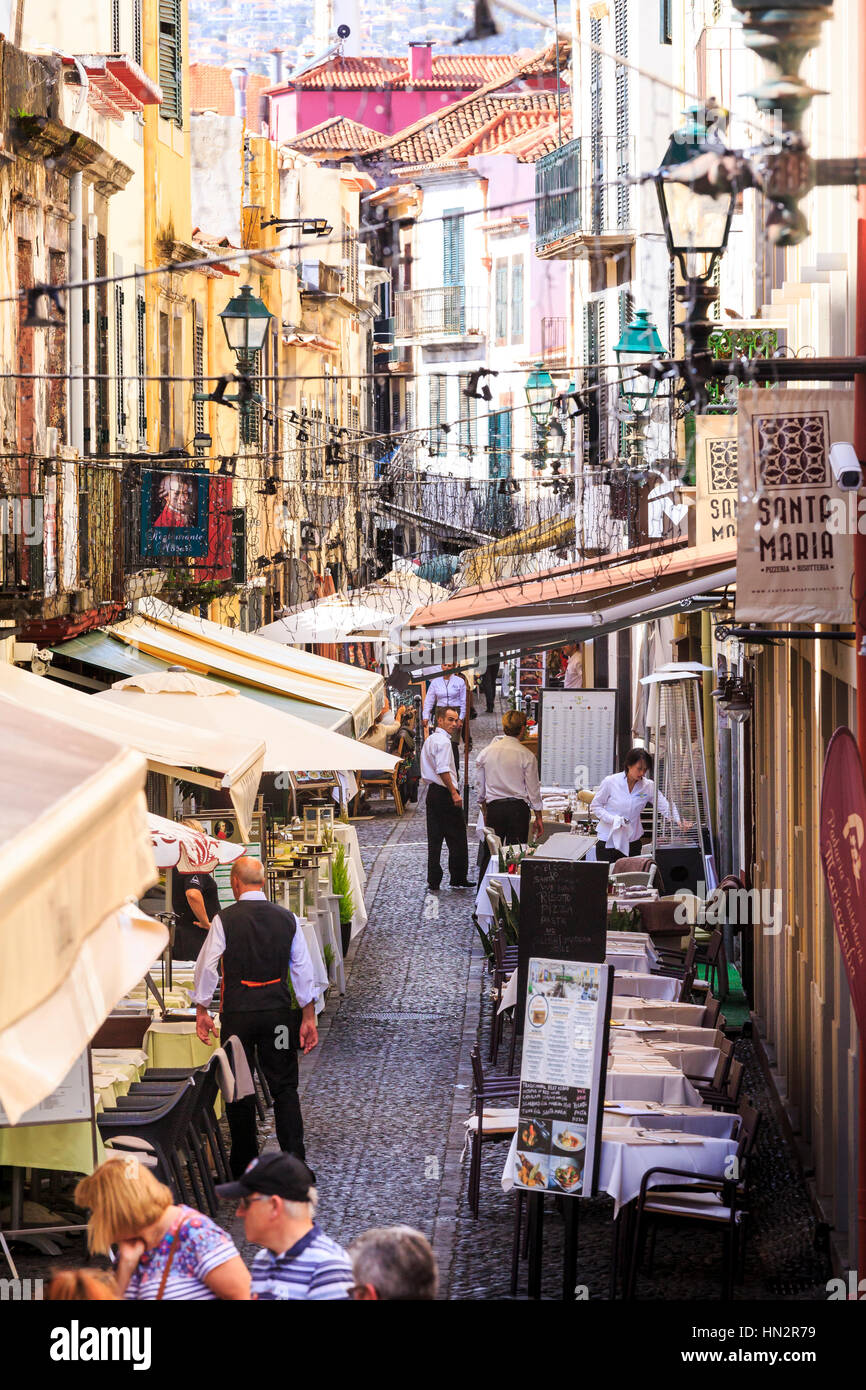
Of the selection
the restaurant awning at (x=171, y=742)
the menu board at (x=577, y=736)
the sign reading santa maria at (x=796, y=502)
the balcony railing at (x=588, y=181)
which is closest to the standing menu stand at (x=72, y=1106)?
the restaurant awning at (x=171, y=742)

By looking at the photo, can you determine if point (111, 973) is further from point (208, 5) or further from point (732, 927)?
point (732, 927)

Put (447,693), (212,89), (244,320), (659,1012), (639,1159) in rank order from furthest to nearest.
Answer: (212,89) < (447,693) < (244,320) < (659,1012) < (639,1159)

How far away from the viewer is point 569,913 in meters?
10.2

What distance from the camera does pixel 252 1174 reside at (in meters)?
6.15

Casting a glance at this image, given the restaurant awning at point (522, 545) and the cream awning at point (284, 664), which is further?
the restaurant awning at point (522, 545)

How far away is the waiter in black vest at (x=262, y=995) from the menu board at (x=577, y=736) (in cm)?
1379

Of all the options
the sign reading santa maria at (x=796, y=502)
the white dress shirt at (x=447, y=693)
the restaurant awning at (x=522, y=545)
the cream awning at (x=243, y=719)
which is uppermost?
the sign reading santa maria at (x=796, y=502)

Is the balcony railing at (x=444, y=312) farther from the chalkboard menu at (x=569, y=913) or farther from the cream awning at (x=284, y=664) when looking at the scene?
the chalkboard menu at (x=569, y=913)

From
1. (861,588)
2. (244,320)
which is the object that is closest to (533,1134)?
(861,588)

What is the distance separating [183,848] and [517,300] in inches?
1681

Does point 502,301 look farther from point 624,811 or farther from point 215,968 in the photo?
point 215,968

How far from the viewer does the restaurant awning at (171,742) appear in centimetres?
1220

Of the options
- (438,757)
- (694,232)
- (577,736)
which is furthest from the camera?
(577,736)

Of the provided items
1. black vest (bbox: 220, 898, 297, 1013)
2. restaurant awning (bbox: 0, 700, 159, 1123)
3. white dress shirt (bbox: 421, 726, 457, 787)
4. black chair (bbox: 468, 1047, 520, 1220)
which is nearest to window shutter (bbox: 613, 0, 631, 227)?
white dress shirt (bbox: 421, 726, 457, 787)
